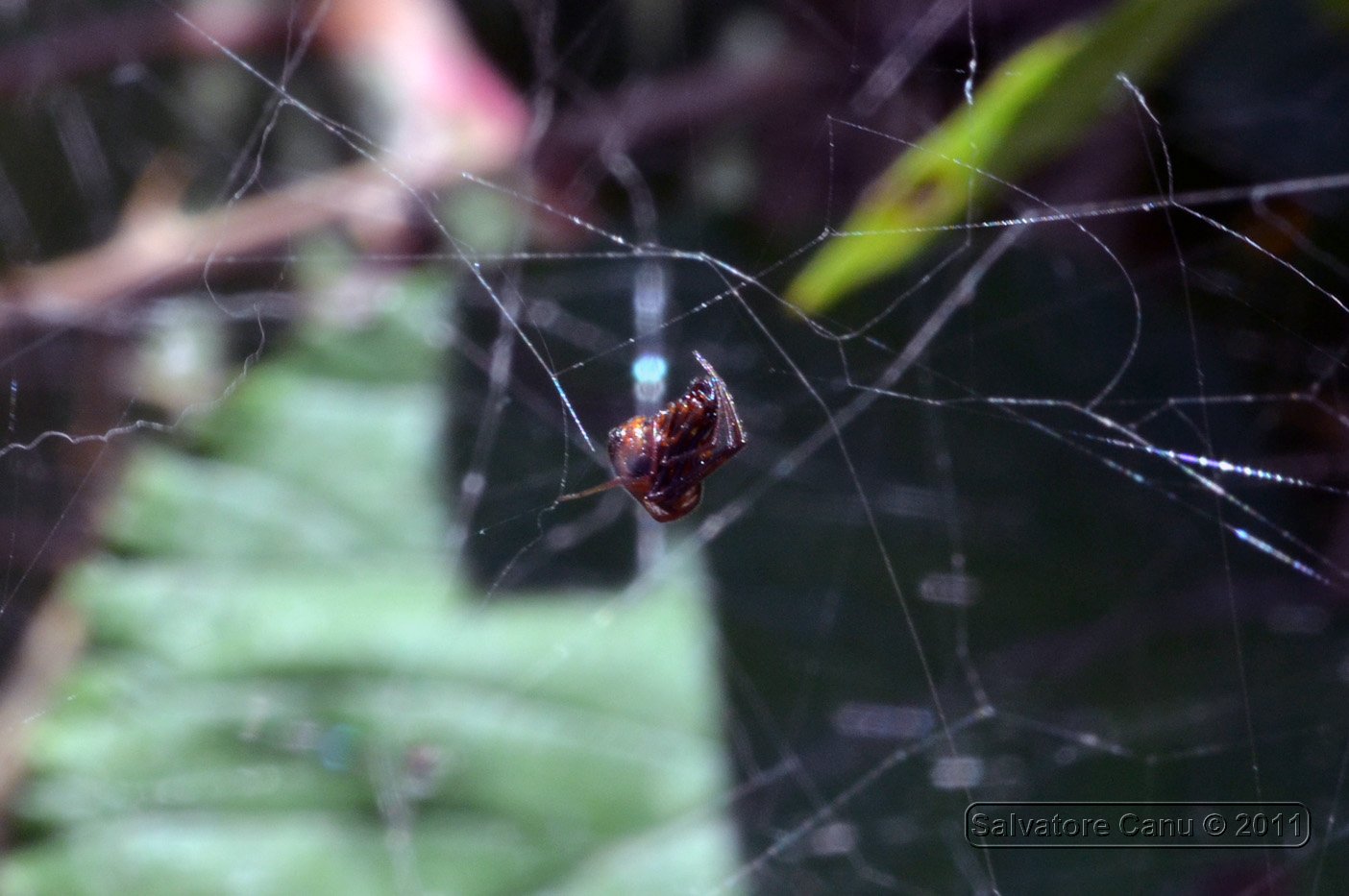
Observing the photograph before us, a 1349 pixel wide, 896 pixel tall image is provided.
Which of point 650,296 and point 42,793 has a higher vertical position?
point 650,296

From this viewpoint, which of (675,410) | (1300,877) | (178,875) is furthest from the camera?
(178,875)

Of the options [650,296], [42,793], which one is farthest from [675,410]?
[42,793]

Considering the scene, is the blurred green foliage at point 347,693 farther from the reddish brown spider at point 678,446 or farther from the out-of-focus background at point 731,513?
the reddish brown spider at point 678,446

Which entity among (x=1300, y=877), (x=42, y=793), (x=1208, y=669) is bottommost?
(x=1300, y=877)

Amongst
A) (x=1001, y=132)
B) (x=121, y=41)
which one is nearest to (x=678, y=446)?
(x=1001, y=132)

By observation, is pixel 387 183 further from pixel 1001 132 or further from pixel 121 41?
pixel 1001 132

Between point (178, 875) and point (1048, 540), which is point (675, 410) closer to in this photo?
point (1048, 540)

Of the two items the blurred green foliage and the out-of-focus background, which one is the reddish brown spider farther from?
the blurred green foliage

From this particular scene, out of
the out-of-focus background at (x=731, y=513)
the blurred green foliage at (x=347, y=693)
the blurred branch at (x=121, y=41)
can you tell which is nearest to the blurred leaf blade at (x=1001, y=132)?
the out-of-focus background at (x=731, y=513)

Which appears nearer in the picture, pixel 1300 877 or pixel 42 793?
pixel 1300 877
